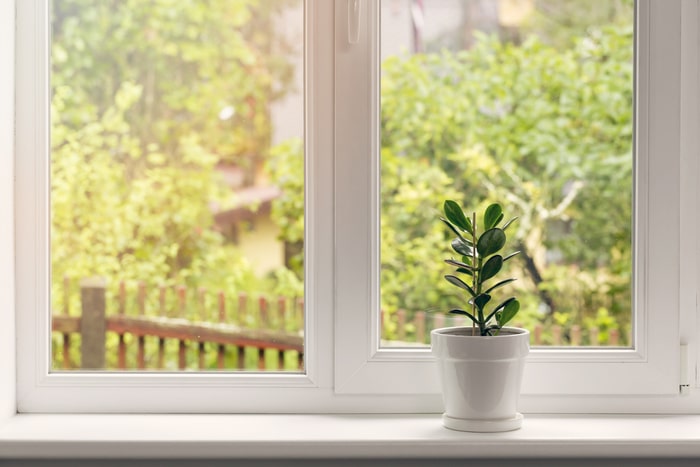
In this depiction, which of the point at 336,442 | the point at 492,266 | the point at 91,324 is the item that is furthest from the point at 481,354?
the point at 91,324

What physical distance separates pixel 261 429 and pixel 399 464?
240mm

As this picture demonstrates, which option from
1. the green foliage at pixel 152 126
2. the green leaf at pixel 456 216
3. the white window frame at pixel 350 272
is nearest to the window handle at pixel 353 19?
the white window frame at pixel 350 272

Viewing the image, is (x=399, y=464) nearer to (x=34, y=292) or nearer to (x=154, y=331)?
(x=154, y=331)

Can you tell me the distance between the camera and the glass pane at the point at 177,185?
1.52 m

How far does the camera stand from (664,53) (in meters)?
1.47

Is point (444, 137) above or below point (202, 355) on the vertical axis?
above

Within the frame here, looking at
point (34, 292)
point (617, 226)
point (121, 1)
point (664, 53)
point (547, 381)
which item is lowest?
point (547, 381)

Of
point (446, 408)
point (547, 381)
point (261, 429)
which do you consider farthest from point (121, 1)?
point (547, 381)

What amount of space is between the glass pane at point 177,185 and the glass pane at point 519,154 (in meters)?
0.20

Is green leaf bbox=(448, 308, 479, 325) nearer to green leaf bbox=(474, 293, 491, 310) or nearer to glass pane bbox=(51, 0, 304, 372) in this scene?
green leaf bbox=(474, 293, 491, 310)

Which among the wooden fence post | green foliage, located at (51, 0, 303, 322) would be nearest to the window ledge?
the wooden fence post

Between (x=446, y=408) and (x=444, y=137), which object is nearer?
(x=446, y=408)

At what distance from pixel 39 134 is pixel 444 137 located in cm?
75

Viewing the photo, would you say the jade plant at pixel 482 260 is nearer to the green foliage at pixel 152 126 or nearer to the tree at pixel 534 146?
the tree at pixel 534 146
